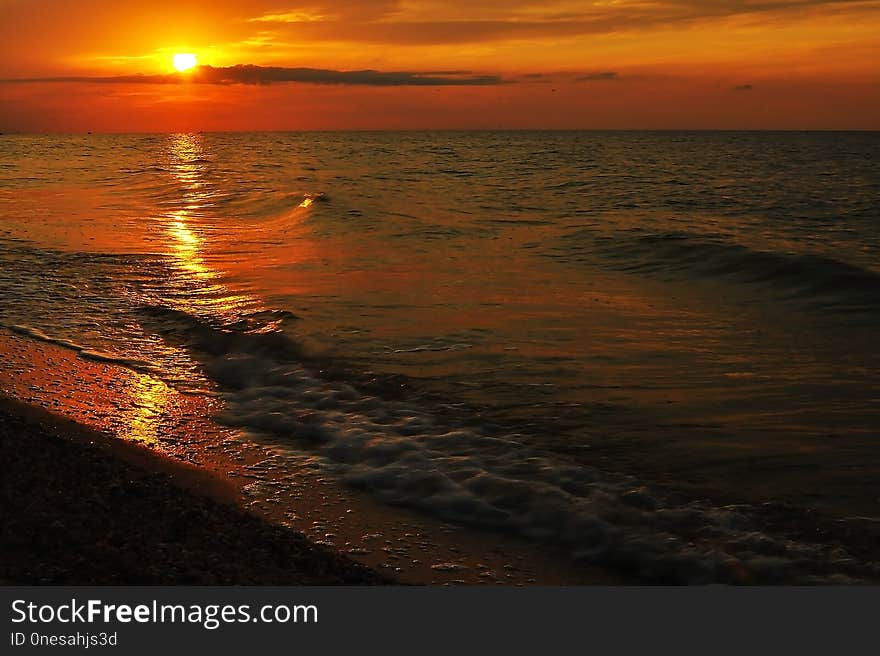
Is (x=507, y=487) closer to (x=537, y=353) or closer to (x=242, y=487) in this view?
(x=242, y=487)

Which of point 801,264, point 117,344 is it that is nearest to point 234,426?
point 117,344

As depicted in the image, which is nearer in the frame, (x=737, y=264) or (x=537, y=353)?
(x=537, y=353)

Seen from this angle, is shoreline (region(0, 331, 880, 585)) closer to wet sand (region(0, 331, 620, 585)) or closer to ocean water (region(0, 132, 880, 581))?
wet sand (region(0, 331, 620, 585))

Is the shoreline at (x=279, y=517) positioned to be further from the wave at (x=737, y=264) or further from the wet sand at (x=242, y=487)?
the wave at (x=737, y=264)

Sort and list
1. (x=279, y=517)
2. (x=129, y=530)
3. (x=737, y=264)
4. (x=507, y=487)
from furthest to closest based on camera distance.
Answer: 1. (x=737, y=264)
2. (x=507, y=487)
3. (x=279, y=517)
4. (x=129, y=530)

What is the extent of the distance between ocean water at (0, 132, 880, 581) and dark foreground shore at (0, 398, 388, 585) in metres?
1.25

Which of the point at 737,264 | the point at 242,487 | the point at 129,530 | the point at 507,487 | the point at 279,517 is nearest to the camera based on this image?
the point at 129,530

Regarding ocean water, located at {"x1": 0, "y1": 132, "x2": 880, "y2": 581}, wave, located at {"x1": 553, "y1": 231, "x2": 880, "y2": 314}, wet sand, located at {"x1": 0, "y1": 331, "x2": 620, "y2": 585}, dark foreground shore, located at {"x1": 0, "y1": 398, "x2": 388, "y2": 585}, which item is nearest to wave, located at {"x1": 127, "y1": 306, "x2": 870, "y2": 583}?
ocean water, located at {"x1": 0, "y1": 132, "x2": 880, "y2": 581}

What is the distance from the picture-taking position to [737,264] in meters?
17.8

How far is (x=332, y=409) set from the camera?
8375 mm

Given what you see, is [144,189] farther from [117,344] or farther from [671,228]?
[117,344]

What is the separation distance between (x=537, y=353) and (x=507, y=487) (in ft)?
13.7

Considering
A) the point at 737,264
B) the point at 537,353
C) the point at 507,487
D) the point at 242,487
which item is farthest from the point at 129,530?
the point at 737,264

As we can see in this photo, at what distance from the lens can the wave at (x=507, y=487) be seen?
557 cm
